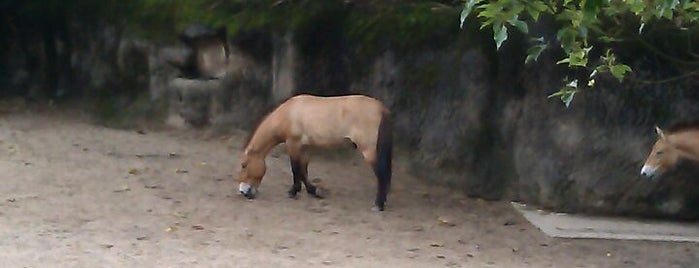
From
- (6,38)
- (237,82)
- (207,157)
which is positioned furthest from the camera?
(6,38)

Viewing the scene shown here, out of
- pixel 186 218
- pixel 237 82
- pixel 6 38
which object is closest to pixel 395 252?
pixel 186 218

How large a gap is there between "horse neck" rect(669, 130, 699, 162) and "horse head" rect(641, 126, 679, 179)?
0.17ft

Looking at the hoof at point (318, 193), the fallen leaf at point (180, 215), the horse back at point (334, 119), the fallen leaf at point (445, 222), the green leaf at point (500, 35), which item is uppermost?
the green leaf at point (500, 35)

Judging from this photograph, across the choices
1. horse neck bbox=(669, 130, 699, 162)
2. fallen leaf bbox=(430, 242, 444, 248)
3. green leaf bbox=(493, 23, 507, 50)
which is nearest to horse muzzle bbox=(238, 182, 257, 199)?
fallen leaf bbox=(430, 242, 444, 248)

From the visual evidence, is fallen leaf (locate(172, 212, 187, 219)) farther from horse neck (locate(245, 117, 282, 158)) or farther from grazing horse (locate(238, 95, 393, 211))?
horse neck (locate(245, 117, 282, 158))

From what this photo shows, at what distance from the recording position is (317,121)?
8.80 metres

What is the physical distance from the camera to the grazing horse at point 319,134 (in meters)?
8.51

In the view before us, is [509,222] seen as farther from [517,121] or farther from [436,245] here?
[436,245]

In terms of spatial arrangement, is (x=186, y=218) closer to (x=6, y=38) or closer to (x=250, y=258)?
(x=250, y=258)

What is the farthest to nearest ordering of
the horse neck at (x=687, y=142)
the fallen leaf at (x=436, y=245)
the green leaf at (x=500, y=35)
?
the horse neck at (x=687, y=142) → the fallen leaf at (x=436, y=245) → the green leaf at (x=500, y=35)

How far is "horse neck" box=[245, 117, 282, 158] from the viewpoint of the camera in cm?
889

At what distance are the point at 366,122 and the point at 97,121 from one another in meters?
4.78

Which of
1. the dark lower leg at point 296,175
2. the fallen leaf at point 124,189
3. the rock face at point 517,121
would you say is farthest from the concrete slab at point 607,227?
the fallen leaf at point 124,189

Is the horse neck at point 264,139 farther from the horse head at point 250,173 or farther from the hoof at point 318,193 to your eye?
the hoof at point 318,193
